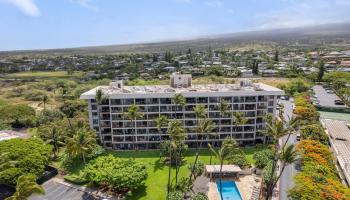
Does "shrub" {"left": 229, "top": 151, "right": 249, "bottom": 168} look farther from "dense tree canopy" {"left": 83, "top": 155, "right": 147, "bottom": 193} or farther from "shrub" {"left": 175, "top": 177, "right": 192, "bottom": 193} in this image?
"dense tree canopy" {"left": 83, "top": 155, "right": 147, "bottom": 193}

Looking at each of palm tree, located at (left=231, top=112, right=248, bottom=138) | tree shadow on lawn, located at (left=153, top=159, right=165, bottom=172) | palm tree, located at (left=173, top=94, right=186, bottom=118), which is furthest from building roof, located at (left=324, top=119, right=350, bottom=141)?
tree shadow on lawn, located at (left=153, top=159, right=165, bottom=172)

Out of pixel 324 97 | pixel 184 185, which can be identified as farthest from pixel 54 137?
pixel 324 97

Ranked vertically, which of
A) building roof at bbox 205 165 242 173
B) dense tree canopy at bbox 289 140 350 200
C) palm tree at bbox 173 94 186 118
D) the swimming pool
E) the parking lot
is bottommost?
the swimming pool

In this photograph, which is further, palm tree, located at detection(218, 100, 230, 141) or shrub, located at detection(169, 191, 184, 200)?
palm tree, located at detection(218, 100, 230, 141)

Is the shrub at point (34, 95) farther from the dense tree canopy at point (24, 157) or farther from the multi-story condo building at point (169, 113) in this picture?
the dense tree canopy at point (24, 157)

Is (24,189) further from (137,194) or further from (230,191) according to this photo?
(230,191)
